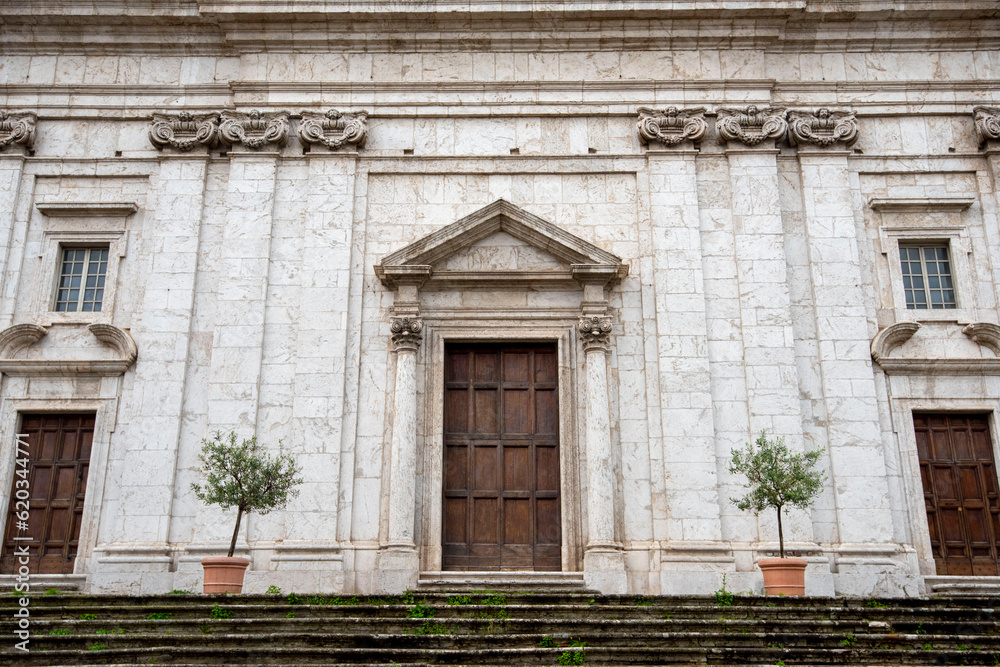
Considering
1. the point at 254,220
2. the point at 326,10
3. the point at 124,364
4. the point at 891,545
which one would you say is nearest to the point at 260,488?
the point at 124,364

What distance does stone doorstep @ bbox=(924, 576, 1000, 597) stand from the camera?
48.2ft

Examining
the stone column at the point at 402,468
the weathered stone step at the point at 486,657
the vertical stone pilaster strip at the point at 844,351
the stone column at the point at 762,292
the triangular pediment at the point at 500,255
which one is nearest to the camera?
the weathered stone step at the point at 486,657

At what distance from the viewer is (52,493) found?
50.8 feet

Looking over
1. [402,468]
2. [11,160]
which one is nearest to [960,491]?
[402,468]

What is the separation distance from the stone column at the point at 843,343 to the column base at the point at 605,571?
349cm

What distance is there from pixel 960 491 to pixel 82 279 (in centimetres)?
1582

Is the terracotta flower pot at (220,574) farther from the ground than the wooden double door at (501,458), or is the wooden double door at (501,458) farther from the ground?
the wooden double door at (501,458)

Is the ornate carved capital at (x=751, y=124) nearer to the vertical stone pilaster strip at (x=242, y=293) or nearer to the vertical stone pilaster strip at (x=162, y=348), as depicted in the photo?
the vertical stone pilaster strip at (x=242, y=293)

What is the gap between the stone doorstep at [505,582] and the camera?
46.0ft

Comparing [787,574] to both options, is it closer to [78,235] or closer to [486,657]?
[486,657]

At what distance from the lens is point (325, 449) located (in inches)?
595

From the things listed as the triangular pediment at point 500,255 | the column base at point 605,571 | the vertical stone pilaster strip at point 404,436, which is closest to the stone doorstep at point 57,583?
the vertical stone pilaster strip at point 404,436

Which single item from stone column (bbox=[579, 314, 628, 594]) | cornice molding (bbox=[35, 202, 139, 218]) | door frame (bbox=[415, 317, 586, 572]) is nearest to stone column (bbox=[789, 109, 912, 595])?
stone column (bbox=[579, 314, 628, 594])

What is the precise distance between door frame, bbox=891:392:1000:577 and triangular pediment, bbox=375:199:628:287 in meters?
5.37
